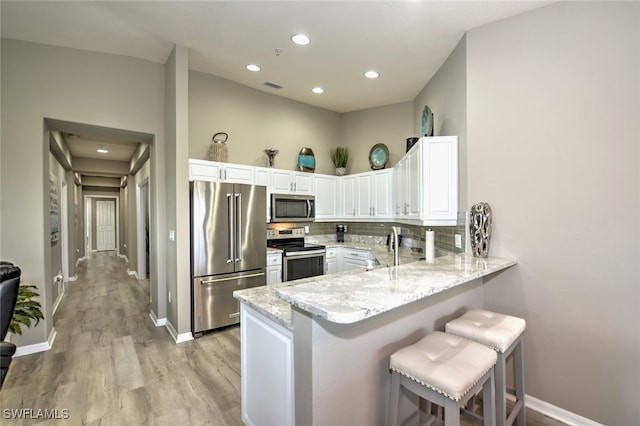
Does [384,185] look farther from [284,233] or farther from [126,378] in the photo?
[126,378]

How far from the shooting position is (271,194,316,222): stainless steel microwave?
429cm

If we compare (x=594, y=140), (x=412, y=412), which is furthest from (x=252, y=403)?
(x=594, y=140)

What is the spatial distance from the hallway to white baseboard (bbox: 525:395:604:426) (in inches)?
88.7

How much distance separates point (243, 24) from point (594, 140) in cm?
302

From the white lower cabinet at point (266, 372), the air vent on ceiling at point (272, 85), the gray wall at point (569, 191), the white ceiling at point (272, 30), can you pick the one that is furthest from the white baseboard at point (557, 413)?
the air vent on ceiling at point (272, 85)

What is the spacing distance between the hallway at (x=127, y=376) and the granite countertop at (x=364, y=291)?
113 centimetres

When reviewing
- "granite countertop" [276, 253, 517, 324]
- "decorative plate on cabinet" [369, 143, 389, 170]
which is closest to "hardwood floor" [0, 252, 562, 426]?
"granite countertop" [276, 253, 517, 324]

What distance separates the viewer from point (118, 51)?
3.25 metres

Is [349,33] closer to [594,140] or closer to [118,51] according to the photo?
[594,140]

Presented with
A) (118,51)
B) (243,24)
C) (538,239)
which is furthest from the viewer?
(118,51)

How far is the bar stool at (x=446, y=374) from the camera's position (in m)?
1.19

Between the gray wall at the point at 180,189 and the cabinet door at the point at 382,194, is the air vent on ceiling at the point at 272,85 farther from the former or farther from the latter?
the cabinet door at the point at 382,194

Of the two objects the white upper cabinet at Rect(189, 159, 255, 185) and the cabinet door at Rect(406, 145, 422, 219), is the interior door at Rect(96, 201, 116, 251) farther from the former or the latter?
the cabinet door at Rect(406, 145, 422, 219)

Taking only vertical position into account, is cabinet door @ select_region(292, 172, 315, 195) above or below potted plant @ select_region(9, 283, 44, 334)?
above
